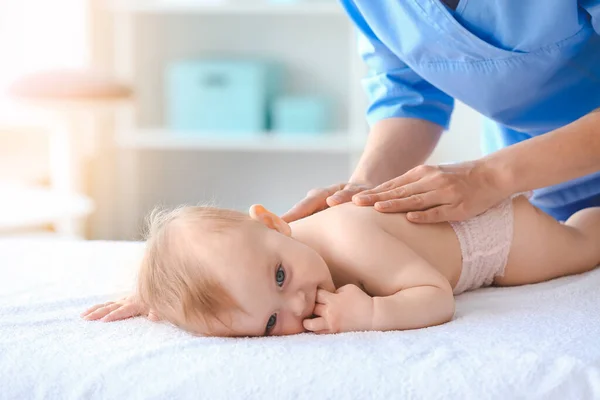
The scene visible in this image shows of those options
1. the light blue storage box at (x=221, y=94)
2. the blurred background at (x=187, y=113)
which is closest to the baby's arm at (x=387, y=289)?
the blurred background at (x=187, y=113)

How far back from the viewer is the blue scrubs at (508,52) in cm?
134

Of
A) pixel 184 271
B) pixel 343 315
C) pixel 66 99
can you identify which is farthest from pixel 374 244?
pixel 66 99

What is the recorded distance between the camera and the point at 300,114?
11.4ft

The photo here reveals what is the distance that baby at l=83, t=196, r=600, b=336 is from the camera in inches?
42.7

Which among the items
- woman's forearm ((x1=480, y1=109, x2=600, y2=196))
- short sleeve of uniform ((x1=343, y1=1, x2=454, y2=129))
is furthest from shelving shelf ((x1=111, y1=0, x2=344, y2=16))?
woman's forearm ((x1=480, y1=109, x2=600, y2=196))

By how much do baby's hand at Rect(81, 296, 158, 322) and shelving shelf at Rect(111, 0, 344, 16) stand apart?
2403 millimetres

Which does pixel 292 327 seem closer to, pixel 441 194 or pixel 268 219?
pixel 268 219

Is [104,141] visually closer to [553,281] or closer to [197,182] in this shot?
[197,182]

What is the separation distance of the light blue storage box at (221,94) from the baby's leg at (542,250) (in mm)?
2154

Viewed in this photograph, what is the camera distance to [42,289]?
53.0 inches

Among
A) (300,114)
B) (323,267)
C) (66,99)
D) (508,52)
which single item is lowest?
(300,114)

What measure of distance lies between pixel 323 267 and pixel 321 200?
0.84ft

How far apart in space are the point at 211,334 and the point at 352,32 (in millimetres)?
2596

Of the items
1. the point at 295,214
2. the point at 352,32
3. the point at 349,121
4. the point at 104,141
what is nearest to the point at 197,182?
the point at 104,141
